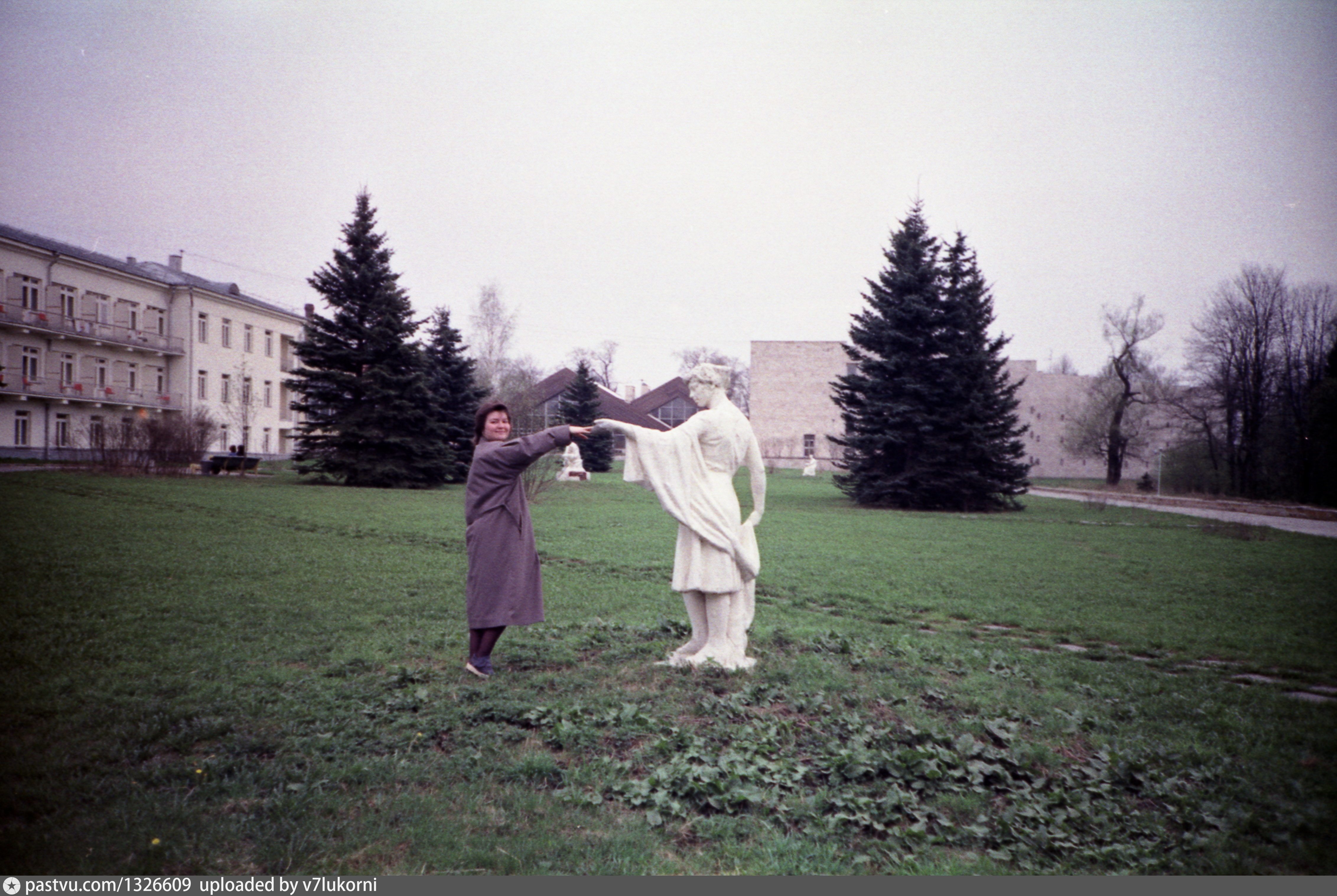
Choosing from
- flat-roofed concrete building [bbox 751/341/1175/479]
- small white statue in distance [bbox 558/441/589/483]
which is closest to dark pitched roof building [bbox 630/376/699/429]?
flat-roofed concrete building [bbox 751/341/1175/479]

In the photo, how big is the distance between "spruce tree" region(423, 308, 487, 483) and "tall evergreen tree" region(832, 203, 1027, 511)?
14.6 meters

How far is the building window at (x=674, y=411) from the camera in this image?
61.1m

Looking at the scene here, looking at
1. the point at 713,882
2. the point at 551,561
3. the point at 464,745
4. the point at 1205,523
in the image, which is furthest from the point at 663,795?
the point at 1205,523

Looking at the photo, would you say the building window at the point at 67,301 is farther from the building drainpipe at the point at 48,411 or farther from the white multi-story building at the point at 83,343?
the building drainpipe at the point at 48,411

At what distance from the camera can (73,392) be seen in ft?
25.4

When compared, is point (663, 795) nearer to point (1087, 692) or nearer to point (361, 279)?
point (1087, 692)

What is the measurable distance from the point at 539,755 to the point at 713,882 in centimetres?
138

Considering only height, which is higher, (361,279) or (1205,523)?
(361,279)

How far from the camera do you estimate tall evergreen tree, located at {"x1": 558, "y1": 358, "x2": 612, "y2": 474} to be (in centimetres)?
3931

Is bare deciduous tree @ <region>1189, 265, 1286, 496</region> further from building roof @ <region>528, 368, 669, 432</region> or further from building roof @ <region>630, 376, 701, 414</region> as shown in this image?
building roof @ <region>630, 376, 701, 414</region>

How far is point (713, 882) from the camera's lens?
8.95ft

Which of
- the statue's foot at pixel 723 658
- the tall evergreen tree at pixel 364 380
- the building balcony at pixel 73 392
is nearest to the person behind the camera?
the statue's foot at pixel 723 658

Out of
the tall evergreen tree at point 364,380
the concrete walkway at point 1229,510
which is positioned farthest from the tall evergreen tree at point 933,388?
the tall evergreen tree at point 364,380

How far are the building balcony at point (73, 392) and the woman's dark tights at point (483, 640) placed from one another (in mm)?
4065
